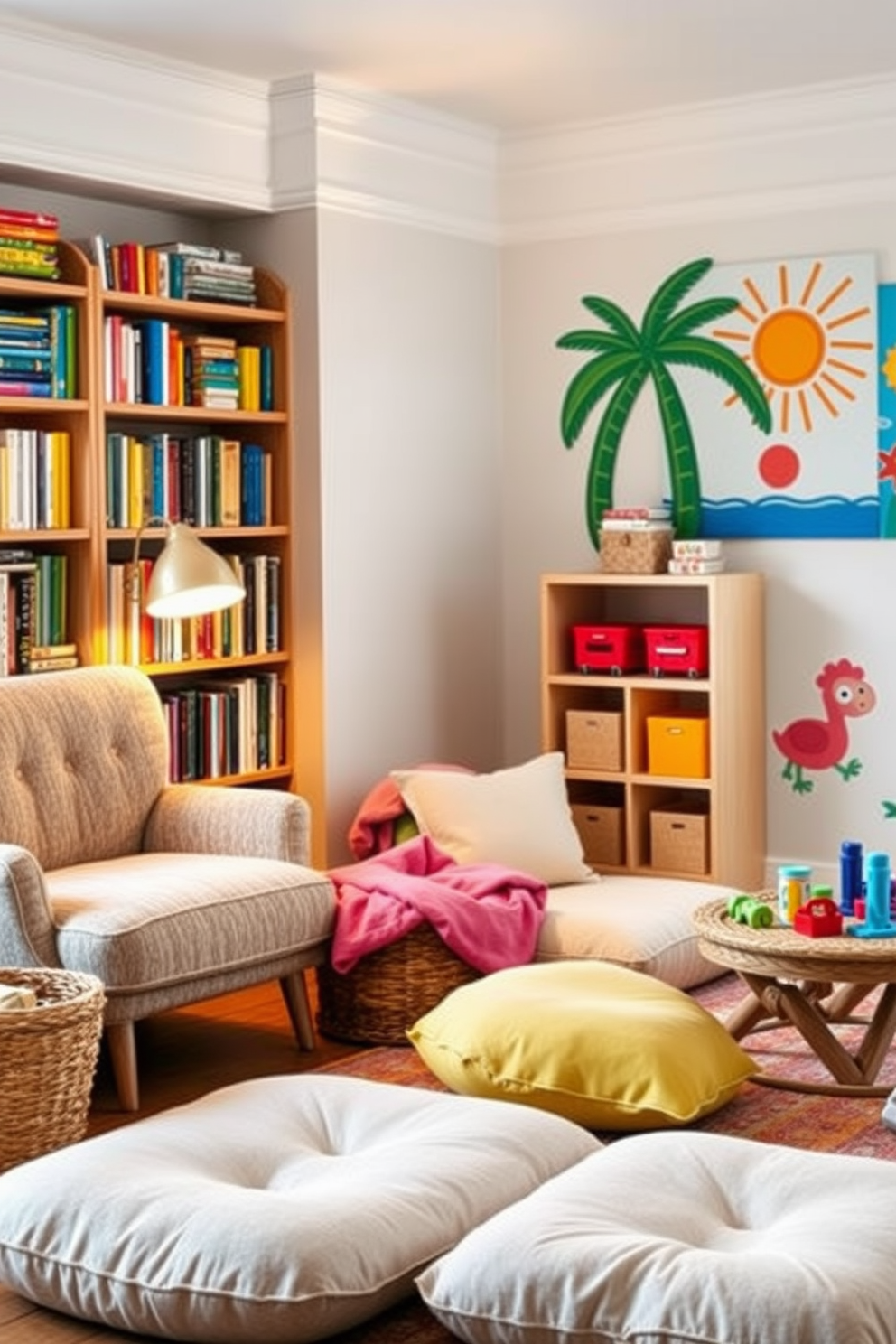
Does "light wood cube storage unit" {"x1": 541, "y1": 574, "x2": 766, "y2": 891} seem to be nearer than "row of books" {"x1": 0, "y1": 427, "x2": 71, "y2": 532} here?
No

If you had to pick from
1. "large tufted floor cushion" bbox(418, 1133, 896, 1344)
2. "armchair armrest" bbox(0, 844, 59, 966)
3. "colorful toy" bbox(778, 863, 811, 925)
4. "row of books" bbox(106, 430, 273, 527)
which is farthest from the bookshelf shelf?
"large tufted floor cushion" bbox(418, 1133, 896, 1344)

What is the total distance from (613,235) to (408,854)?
90.9 inches

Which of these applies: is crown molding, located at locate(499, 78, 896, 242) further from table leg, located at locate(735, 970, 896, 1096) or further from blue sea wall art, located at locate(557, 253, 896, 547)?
table leg, located at locate(735, 970, 896, 1096)

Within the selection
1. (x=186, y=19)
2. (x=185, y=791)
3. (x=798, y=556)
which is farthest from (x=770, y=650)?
(x=186, y=19)

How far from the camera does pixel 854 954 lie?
4.09 m

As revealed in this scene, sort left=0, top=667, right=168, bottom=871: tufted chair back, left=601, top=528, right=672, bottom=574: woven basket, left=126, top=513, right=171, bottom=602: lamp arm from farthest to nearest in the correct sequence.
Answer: left=601, top=528, right=672, bottom=574: woven basket < left=126, top=513, right=171, bottom=602: lamp arm < left=0, top=667, right=168, bottom=871: tufted chair back

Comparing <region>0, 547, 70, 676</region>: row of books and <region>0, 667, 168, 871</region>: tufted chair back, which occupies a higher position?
<region>0, 547, 70, 676</region>: row of books

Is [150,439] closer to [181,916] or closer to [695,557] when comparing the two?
[695,557]

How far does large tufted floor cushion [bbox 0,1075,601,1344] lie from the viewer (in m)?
2.97

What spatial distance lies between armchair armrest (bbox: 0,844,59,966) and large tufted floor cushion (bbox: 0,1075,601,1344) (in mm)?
813

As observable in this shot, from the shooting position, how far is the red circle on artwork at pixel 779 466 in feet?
20.4

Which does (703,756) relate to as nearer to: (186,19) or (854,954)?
(854,954)

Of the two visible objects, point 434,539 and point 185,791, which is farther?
point 434,539

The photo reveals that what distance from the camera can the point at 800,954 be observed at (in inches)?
161
